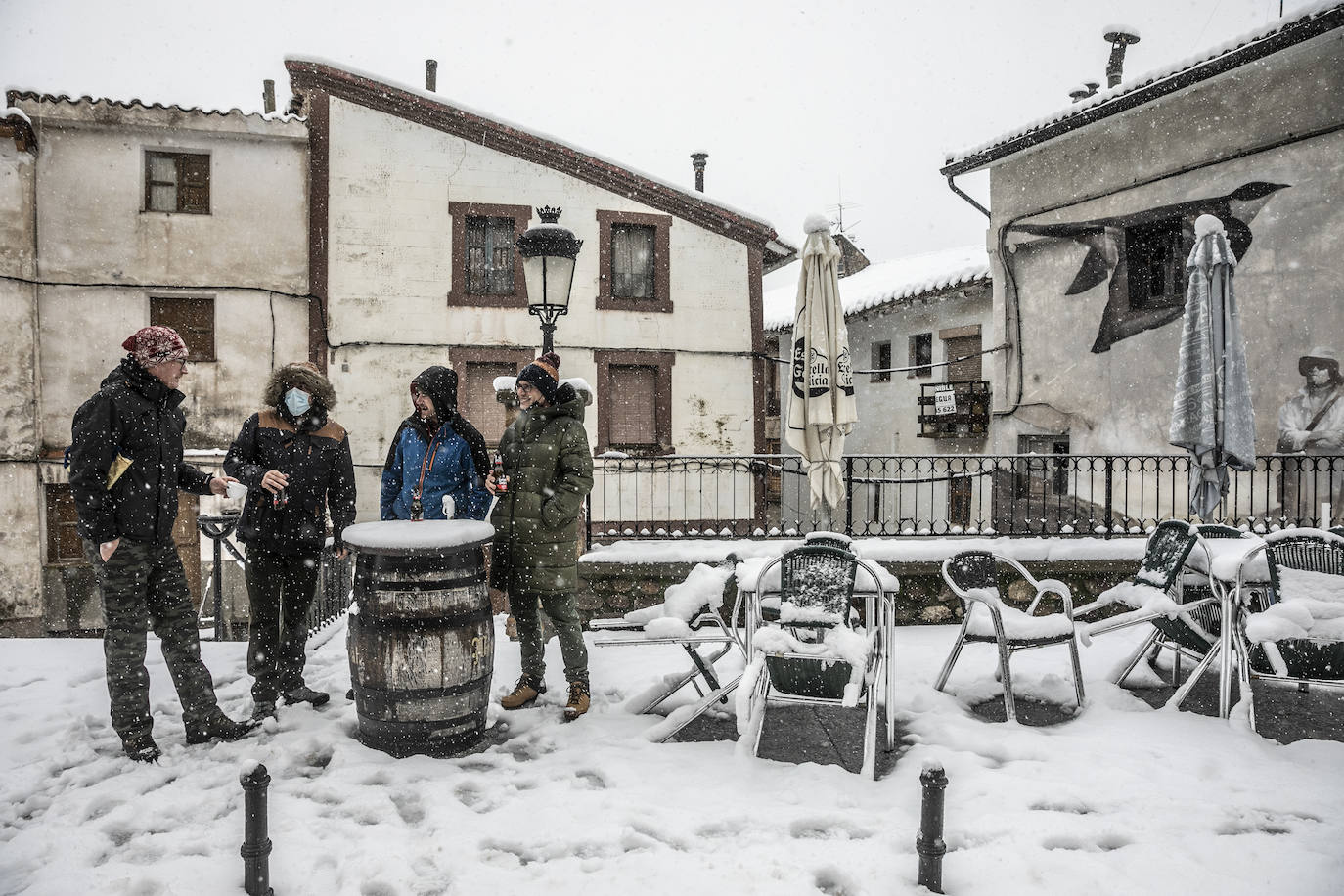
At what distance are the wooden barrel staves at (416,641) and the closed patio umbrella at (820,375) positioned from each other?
3680mm

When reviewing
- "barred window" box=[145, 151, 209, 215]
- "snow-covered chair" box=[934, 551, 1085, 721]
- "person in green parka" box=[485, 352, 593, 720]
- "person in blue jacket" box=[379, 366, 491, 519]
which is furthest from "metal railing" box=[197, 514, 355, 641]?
"barred window" box=[145, 151, 209, 215]

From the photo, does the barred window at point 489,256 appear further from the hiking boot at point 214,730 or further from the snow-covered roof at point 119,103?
the hiking boot at point 214,730

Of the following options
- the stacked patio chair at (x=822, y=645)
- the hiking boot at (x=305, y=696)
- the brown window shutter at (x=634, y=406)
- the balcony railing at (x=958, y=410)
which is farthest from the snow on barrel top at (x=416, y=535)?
the balcony railing at (x=958, y=410)

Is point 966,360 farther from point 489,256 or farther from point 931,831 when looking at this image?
point 931,831

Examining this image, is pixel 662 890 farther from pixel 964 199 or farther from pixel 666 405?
pixel 964 199

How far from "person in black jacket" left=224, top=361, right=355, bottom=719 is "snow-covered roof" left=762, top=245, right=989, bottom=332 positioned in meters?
10.6

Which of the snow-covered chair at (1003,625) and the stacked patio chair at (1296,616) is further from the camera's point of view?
the snow-covered chair at (1003,625)

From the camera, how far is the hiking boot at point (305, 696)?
462 centimetres

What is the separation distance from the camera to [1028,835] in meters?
3.16

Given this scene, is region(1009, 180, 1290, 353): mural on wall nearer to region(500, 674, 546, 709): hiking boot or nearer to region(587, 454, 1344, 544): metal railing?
region(587, 454, 1344, 544): metal railing

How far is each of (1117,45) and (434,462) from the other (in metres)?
14.7

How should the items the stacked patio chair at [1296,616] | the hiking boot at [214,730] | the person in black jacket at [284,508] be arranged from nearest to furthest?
the hiking boot at [214,730] → the stacked patio chair at [1296,616] → the person in black jacket at [284,508]

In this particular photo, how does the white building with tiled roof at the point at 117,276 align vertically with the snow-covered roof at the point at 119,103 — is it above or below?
below

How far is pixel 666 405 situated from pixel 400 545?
11.7 m
